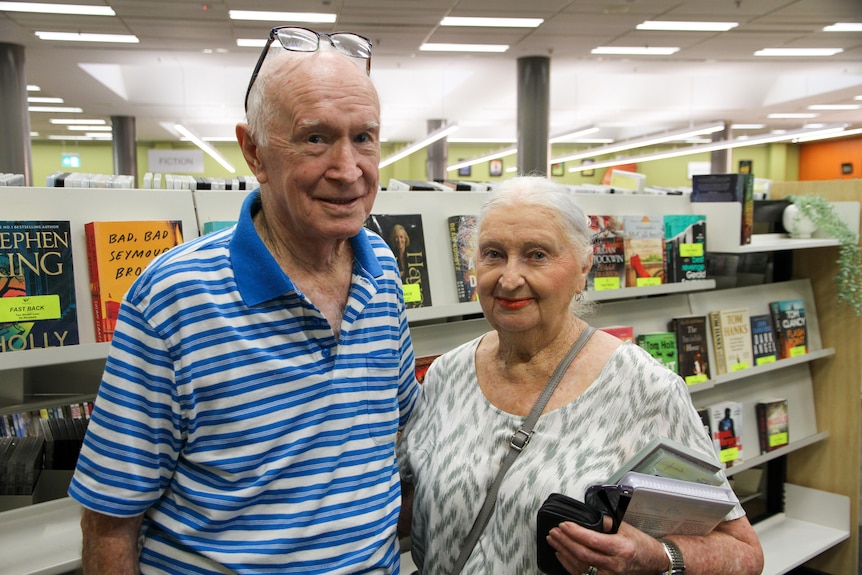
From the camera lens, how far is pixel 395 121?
16766 mm

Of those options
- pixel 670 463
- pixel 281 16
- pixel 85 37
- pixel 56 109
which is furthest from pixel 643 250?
pixel 56 109

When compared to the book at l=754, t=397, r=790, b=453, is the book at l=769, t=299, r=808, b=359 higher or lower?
higher

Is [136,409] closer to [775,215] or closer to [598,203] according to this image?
[598,203]

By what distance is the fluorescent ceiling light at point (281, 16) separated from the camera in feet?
25.9

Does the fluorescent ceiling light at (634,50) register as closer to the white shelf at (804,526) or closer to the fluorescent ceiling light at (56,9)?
Answer: the fluorescent ceiling light at (56,9)

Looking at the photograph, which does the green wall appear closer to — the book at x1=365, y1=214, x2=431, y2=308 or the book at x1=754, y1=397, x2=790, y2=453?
the book at x1=754, y1=397, x2=790, y2=453

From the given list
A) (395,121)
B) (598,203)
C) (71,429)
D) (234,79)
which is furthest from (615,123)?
(71,429)

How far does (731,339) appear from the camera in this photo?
3.53 metres

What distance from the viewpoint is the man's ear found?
124cm

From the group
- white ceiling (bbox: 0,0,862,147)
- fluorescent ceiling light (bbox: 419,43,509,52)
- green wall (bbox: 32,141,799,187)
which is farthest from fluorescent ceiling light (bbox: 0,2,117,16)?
green wall (bbox: 32,141,799,187)

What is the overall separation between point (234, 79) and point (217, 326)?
13664 millimetres

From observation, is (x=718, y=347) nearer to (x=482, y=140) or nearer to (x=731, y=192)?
(x=731, y=192)

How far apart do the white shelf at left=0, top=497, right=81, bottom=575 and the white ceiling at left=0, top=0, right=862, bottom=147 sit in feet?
22.4

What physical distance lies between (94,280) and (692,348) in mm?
2784
